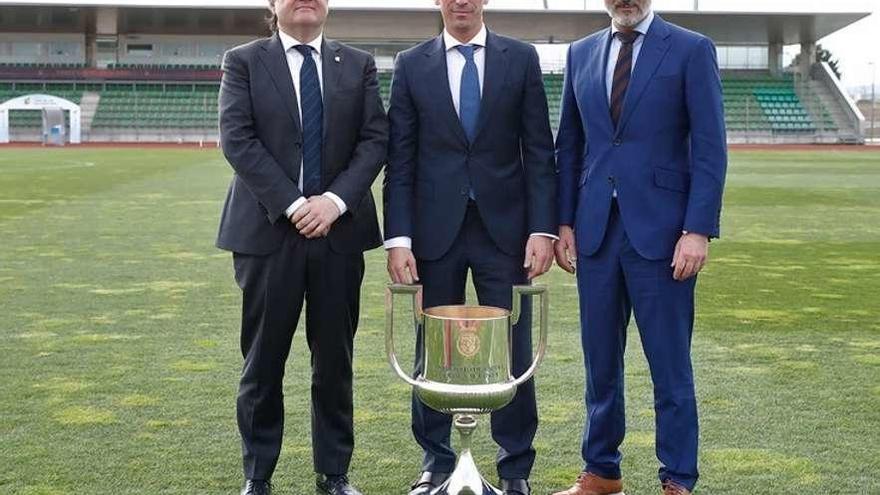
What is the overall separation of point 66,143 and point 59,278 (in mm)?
33586

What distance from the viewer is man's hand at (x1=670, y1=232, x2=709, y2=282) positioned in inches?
128

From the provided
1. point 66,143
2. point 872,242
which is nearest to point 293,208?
point 872,242

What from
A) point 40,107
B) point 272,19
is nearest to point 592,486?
point 272,19

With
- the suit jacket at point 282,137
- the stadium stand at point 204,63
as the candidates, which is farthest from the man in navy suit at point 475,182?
the stadium stand at point 204,63

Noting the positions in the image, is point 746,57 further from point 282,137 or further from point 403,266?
point 282,137

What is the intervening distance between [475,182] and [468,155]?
0.09 m

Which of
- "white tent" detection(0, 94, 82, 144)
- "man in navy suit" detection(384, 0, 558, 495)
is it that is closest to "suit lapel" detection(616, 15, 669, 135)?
"man in navy suit" detection(384, 0, 558, 495)

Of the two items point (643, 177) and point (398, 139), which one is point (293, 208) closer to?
point (398, 139)

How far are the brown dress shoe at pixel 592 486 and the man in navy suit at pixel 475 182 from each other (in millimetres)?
162

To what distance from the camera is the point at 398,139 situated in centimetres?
352

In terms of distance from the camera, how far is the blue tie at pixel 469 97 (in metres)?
3.48

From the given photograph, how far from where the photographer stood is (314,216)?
327cm

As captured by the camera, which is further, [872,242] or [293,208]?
[872,242]

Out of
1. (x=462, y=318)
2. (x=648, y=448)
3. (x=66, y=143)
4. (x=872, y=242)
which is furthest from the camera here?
(x=66, y=143)
